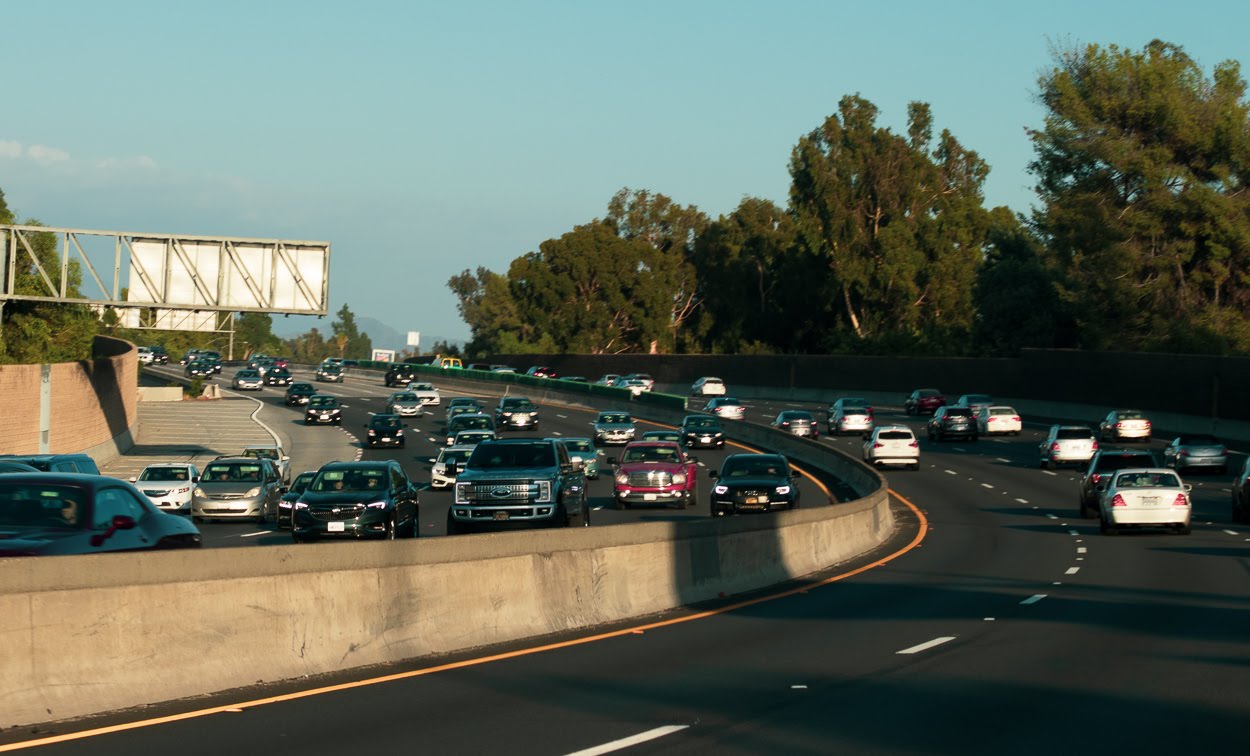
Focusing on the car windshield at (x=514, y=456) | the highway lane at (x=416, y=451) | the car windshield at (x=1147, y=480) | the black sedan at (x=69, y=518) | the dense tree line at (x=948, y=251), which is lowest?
the highway lane at (x=416, y=451)

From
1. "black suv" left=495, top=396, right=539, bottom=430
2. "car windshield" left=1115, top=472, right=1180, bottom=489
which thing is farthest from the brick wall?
"car windshield" left=1115, top=472, right=1180, bottom=489

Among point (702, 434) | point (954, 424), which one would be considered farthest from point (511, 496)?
point (954, 424)

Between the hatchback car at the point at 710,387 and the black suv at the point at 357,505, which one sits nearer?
the black suv at the point at 357,505

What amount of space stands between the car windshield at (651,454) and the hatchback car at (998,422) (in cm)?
3102

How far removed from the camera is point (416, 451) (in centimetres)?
6206

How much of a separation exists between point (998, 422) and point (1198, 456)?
1823cm

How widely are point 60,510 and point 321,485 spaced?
15711 millimetres

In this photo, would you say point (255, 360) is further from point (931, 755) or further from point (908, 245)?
point (931, 755)

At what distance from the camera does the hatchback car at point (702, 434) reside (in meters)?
61.5

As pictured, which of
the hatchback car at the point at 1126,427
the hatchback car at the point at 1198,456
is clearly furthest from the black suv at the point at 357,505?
the hatchback car at the point at 1126,427

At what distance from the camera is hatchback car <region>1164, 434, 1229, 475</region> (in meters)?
50.1

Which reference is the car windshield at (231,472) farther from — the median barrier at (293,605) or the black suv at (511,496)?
the median barrier at (293,605)

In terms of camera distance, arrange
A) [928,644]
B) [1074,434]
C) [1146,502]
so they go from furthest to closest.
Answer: [1074,434] → [1146,502] → [928,644]

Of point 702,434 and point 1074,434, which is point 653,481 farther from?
point 702,434
